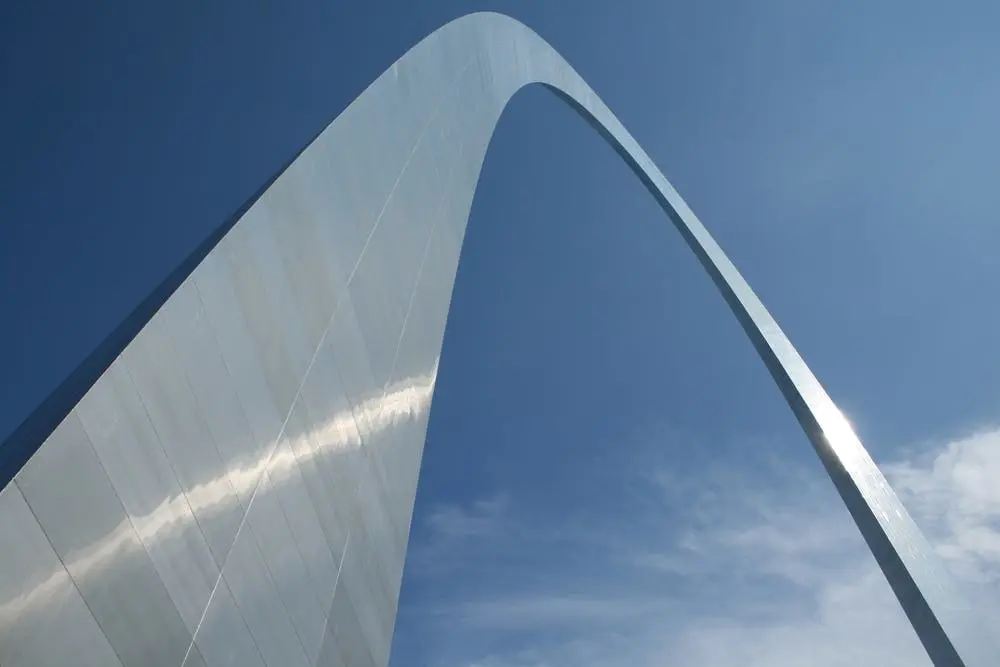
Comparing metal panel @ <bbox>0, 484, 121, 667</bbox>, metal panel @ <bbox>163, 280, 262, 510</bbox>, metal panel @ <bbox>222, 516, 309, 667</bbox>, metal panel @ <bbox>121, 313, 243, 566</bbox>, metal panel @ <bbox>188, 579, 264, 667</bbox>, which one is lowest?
metal panel @ <bbox>0, 484, 121, 667</bbox>

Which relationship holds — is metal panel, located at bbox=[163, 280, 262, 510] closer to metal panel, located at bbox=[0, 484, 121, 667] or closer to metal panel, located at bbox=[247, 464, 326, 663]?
metal panel, located at bbox=[247, 464, 326, 663]

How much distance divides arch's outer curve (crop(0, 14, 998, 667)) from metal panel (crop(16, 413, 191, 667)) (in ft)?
0.05

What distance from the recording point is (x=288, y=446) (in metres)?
9.75

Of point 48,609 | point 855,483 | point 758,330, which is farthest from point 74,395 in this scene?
point 758,330

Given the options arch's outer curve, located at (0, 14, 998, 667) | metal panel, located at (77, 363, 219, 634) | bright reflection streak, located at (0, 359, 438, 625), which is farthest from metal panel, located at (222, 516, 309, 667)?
bright reflection streak, located at (0, 359, 438, 625)

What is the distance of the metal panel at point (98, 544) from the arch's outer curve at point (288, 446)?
0.02m

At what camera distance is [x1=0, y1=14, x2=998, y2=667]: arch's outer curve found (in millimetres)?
6055

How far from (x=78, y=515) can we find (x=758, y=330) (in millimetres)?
19158

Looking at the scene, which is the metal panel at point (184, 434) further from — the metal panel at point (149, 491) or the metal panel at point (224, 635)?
the metal panel at point (224, 635)

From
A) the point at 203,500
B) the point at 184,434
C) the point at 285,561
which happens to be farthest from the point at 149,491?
the point at 285,561

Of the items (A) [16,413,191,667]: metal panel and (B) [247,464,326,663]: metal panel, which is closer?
(A) [16,413,191,667]: metal panel

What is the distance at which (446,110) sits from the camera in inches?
709

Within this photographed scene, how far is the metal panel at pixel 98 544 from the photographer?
5.69 m

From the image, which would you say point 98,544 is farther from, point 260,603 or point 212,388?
point 260,603
